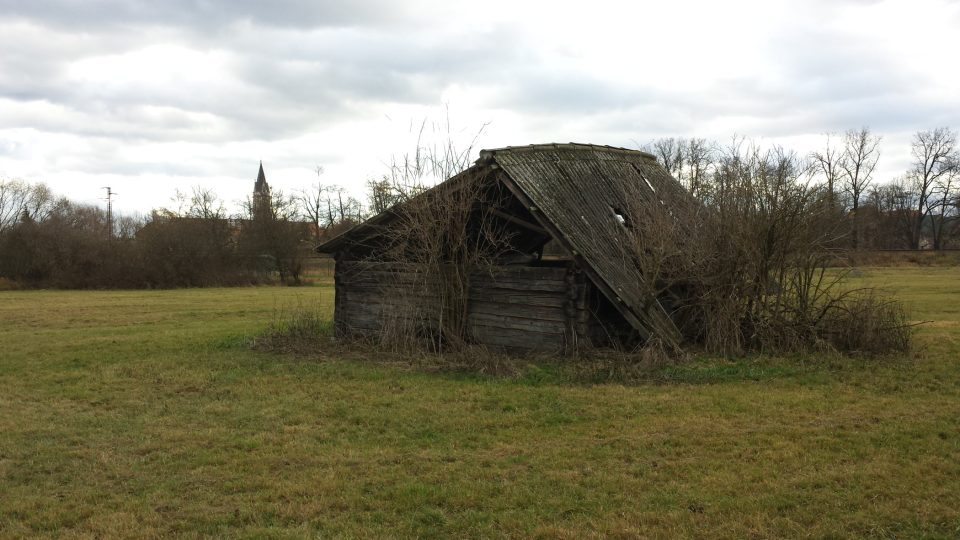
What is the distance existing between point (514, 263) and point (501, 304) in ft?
4.94

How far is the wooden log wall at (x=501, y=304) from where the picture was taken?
11.6 metres

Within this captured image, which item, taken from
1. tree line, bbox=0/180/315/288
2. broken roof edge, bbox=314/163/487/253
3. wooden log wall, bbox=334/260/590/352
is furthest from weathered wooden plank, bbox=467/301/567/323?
tree line, bbox=0/180/315/288

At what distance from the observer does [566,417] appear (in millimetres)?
7770

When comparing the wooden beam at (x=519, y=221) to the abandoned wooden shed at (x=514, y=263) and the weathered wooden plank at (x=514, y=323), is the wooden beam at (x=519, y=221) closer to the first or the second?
the abandoned wooden shed at (x=514, y=263)

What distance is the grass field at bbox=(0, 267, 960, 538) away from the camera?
194 inches

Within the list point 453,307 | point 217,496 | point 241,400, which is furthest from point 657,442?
point 453,307

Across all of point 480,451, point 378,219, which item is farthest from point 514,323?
point 480,451

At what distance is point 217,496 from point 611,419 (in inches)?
166

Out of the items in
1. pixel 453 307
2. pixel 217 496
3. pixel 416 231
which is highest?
pixel 416 231

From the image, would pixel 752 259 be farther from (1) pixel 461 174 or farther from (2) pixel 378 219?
(2) pixel 378 219

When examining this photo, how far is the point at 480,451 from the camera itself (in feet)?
21.7

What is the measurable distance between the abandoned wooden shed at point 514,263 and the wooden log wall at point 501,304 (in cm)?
2

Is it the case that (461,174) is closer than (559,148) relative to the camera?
Yes

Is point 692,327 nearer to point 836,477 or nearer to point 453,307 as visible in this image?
point 453,307
